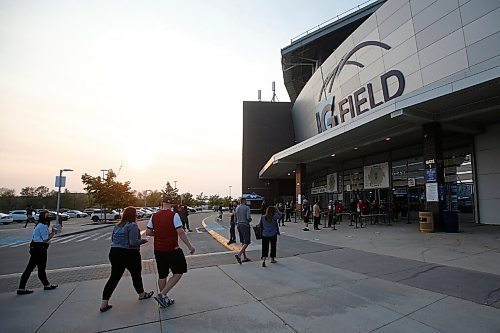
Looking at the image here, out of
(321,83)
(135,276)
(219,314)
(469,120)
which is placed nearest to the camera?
(219,314)

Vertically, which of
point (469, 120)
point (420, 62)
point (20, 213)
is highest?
point (420, 62)

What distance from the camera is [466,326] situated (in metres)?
3.82

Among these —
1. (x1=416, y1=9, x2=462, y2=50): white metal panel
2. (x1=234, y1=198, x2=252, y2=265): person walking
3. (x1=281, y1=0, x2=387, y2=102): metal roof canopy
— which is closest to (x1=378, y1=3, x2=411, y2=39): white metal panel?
(x1=416, y1=9, x2=462, y2=50): white metal panel

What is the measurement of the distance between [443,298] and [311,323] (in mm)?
2402

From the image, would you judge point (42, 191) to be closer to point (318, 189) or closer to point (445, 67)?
point (318, 189)

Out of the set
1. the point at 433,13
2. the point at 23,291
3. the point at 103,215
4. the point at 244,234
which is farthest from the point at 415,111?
the point at 103,215

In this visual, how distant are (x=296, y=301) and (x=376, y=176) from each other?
2213 centimetres

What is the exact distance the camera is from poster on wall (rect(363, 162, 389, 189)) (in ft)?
77.9

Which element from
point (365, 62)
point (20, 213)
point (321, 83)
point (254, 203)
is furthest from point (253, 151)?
point (20, 213)

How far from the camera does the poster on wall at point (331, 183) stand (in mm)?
31630

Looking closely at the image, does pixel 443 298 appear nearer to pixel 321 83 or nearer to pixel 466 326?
pixel 466 326

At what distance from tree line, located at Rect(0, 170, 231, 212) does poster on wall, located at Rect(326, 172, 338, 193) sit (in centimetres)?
→ 1696

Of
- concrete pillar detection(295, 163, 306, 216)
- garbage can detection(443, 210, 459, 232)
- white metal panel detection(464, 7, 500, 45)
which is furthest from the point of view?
concrete pillar detection(295, 163, 306, 216)

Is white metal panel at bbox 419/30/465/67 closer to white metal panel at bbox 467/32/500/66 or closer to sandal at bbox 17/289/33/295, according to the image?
white metal panel at bbox 467/32/500/66
